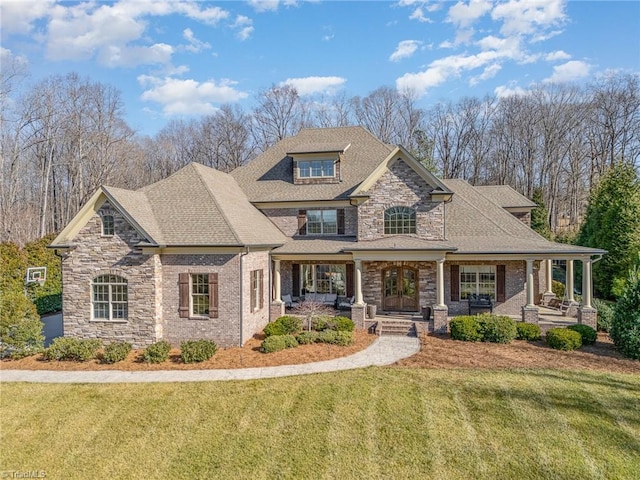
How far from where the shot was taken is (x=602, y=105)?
4000 cm

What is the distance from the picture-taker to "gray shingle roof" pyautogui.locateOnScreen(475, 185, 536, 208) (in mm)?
21906

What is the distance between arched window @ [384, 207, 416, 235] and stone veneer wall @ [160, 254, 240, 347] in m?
7.80

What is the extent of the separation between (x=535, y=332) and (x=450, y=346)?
3826mm

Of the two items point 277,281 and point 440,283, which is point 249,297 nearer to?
point 277,281

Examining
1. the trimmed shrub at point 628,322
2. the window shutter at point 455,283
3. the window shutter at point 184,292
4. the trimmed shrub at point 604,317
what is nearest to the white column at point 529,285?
the trimmed shrub at point 628,322

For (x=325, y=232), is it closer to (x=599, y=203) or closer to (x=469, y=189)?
(x=469, y=189)

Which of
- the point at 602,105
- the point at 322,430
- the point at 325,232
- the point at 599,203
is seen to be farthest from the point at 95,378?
the point at 602,105

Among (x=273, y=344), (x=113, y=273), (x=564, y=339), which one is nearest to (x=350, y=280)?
(x=273, y=344)

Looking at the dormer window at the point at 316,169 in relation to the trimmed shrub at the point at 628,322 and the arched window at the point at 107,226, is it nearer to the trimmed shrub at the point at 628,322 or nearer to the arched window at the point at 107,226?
the arched window at the point at 107,226

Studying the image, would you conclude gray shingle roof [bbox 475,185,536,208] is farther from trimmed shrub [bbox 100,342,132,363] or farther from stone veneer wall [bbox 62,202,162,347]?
trimmed shrub [bbox 100,342,132,363]

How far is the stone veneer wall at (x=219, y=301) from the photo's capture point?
13.6m

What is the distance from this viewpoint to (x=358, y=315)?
53.1ft

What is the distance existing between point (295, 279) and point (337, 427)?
37.5 feet

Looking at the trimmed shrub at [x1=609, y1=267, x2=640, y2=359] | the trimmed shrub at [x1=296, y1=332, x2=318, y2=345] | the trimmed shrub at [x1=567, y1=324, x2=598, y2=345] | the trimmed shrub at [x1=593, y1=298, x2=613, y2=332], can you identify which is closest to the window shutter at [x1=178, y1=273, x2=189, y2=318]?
the trimmed shrub at [x1=296, y1=332, x2=318, y2=345]
